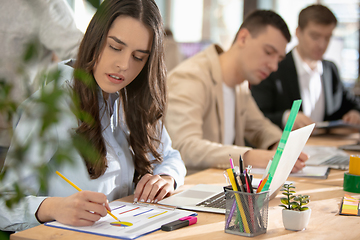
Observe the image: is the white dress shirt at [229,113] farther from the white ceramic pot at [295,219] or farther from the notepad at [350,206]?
the white ceramic pot at [295,219]

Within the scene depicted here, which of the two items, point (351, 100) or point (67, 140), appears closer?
point (67, 140)

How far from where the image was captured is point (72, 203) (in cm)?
89

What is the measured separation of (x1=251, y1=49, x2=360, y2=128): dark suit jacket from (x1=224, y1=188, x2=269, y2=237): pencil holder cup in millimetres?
2073

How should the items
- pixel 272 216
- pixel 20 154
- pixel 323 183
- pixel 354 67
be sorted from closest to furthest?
1. pixel 20 154
2. pixel 272 216
3. pixel 323 183
4. pixel 354 67

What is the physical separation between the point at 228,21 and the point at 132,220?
6052 mm

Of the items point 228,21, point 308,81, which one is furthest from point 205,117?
point 228,21

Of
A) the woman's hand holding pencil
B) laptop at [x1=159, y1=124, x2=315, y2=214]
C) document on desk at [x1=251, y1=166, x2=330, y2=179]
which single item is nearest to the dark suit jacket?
document on desk at [x1=251, y1=166, x2=330, y2=179]

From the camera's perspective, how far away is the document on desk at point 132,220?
33.1 inches

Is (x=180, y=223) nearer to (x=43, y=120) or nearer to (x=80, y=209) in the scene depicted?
(x=80, y=209)

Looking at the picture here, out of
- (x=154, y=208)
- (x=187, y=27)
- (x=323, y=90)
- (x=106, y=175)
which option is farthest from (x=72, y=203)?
(x=187, y=27)

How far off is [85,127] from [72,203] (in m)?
0.34

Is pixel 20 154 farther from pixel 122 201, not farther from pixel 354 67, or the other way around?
pixel 354 67

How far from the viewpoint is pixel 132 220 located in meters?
0.93

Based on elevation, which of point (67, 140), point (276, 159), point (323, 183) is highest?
point (67, 140)
